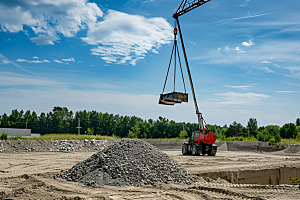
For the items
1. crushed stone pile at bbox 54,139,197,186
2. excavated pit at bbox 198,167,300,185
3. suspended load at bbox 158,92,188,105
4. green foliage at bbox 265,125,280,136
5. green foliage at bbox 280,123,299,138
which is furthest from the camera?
green foliage at bbox 280,123,299,138

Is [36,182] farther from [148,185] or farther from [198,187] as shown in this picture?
[198,187]

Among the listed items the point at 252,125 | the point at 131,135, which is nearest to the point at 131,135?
the point at 131,135

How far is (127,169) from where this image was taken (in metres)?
7.86

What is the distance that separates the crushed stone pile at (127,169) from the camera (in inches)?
299

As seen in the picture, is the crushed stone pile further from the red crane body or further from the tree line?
the tree line

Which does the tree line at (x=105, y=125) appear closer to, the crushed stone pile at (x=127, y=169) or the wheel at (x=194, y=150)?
the wheel at (x=194, y=150)

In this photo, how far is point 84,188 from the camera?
7117 mm

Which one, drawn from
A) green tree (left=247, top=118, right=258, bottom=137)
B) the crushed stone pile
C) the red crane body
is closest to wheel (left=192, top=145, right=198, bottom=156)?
the red crane body

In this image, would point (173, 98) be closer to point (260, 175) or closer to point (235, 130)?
point (260, 175)

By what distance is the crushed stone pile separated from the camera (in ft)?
24.9

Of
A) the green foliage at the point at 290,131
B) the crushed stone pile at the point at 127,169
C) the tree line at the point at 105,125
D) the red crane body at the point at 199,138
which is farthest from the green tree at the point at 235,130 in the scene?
the crushed stone pile at the point at 127,169

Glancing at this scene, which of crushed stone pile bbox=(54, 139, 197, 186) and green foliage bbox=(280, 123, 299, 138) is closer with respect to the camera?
crushed stone pile bbox=(54, 139, 197, 186)

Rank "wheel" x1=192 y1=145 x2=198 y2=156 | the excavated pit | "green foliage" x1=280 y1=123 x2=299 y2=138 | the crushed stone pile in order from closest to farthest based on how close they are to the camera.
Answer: the crushed stone pile → the excavated pit → "wheel" x1=192 y1=145 x2=198 y2=156 → "green foliage" x1=280 y1=123 x2=299 y2=138

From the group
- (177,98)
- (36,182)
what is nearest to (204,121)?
(177,98)
